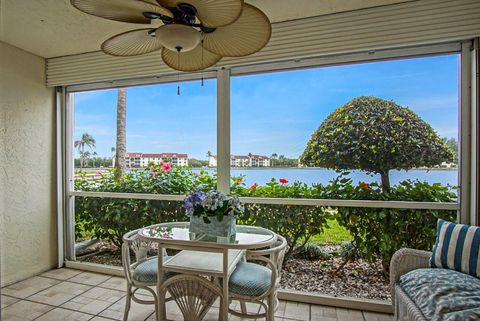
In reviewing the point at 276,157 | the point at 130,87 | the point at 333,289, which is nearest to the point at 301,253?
the point at 333,289

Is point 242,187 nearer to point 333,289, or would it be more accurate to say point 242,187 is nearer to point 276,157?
point 276,157

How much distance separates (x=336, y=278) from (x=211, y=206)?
1.53 meters

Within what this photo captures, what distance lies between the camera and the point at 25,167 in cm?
297

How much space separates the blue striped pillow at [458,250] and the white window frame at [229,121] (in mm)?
435

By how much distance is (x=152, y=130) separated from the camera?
3104mm

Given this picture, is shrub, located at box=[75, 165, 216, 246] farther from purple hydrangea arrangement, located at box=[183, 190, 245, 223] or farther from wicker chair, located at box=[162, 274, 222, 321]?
wicker chair, located at box=[162, 274, 222, 321]

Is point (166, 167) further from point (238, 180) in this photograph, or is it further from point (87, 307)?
point (87, 307)

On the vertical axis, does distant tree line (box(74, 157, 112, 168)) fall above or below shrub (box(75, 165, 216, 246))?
above

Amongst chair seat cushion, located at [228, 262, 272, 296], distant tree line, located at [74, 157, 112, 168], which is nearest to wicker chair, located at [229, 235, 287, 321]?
chair seat cushion, located at [228, 262, 272, 296]

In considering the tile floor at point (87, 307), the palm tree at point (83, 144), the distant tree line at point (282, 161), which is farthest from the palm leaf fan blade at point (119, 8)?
the palm tree at point (83, 144)

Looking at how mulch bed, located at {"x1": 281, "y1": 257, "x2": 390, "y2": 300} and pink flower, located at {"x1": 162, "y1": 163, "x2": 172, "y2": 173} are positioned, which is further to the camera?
pink flower, located at {"x1": 162, "y1": 163, "x2": 172, "y2": 173}

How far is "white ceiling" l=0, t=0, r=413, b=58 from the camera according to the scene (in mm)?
2137

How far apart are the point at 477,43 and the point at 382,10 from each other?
0.74 m

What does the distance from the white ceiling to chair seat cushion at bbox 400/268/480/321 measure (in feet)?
6.54
